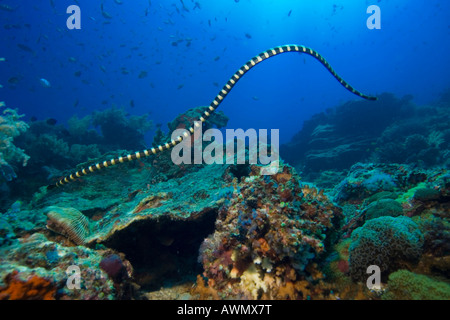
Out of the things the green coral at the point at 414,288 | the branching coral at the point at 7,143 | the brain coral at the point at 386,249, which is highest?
the branching coral at the point at 7,143

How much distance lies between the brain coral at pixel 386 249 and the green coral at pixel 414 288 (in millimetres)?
216

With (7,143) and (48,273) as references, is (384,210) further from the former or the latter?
(7,143)

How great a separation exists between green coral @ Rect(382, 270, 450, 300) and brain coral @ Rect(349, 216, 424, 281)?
216 mm

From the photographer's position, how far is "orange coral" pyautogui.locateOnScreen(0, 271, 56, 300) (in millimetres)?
1854

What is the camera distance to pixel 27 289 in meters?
1.93

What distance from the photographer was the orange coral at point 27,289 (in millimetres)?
1854

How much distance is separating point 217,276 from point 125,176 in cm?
522

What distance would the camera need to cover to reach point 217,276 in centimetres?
249

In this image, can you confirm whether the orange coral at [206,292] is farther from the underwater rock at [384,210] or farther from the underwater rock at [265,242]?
the underwater rock at [384,210]

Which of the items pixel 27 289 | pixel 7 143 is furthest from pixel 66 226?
pixel 7 143

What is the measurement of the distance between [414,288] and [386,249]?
460mm

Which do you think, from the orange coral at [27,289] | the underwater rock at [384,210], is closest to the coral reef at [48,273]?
the orange coral at [27,289]

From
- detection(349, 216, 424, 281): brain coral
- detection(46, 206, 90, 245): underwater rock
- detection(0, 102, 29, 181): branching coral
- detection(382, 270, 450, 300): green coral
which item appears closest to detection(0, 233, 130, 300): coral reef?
detection(46, 206, 90, 245): underwater rock

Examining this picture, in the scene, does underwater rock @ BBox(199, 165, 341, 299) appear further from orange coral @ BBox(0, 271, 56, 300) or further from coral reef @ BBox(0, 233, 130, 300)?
orange coral @ BBox(0, 271, 56, 300)
